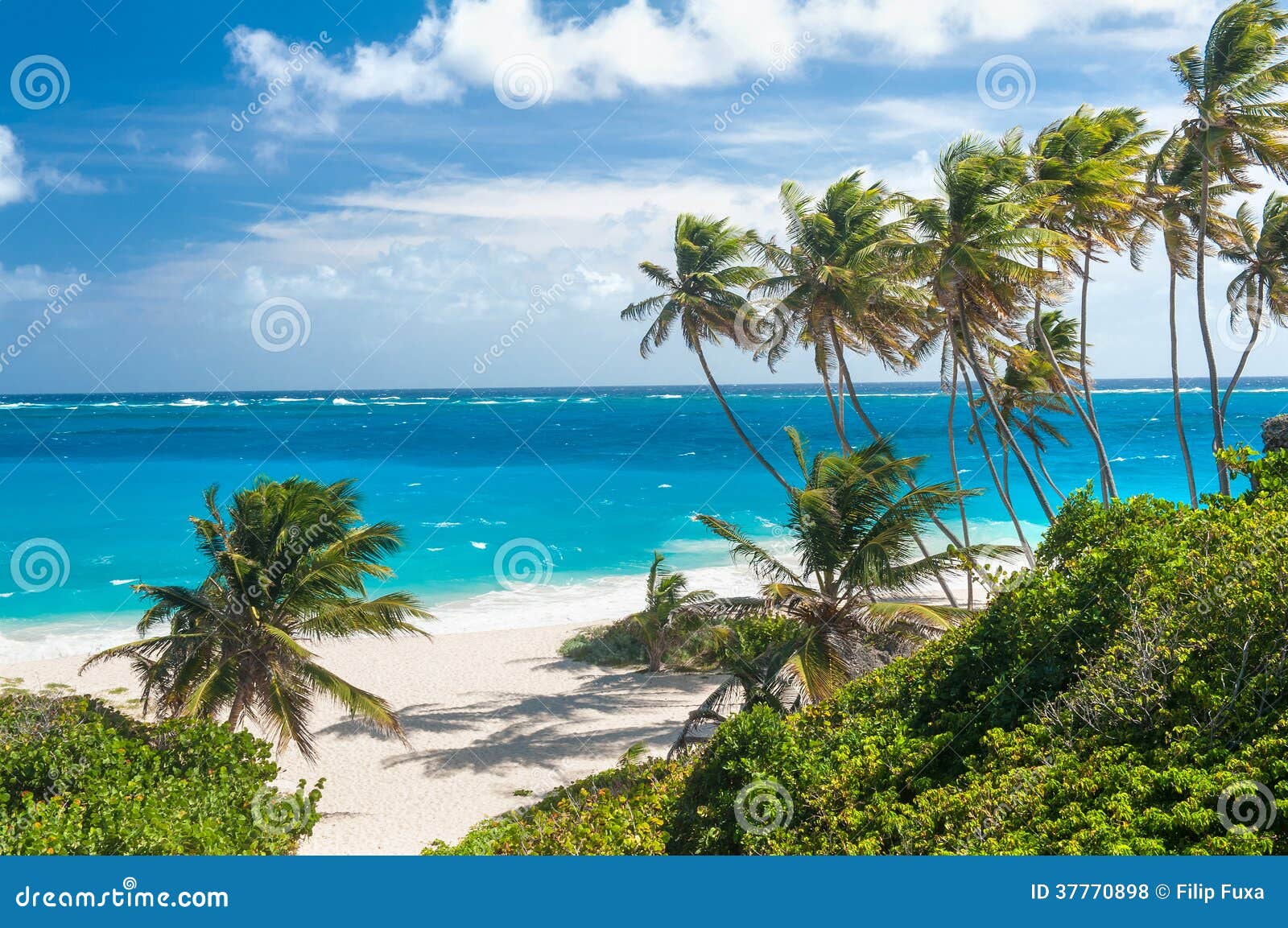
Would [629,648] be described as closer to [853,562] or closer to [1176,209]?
[853,562]

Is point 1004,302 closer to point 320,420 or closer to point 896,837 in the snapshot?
point 896,837

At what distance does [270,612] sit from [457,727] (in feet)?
18.2

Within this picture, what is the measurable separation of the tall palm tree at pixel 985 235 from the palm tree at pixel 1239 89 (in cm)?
287

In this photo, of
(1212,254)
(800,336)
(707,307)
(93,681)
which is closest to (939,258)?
(800,336)

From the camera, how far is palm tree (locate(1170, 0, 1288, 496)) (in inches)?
582

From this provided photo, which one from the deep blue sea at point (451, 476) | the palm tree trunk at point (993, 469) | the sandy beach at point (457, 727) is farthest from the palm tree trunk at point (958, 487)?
the deep blue sea at point (451, 476)

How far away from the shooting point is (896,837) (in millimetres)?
6398

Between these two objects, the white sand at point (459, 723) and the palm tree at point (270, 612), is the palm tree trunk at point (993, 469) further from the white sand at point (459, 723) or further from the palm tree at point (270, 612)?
the palm tree at point (270, 612)

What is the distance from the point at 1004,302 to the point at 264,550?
46.5 ft

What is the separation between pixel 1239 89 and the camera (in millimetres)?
15148

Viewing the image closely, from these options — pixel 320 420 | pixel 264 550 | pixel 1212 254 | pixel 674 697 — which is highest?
pixel 320 420

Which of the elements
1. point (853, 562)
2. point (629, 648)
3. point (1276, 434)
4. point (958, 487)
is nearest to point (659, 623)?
point (629, 648)

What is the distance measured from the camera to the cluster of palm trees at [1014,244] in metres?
15.2

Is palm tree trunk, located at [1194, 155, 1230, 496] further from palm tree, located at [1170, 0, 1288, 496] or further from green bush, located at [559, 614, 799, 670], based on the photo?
green bush, located at [559, 614, 799, 670]
